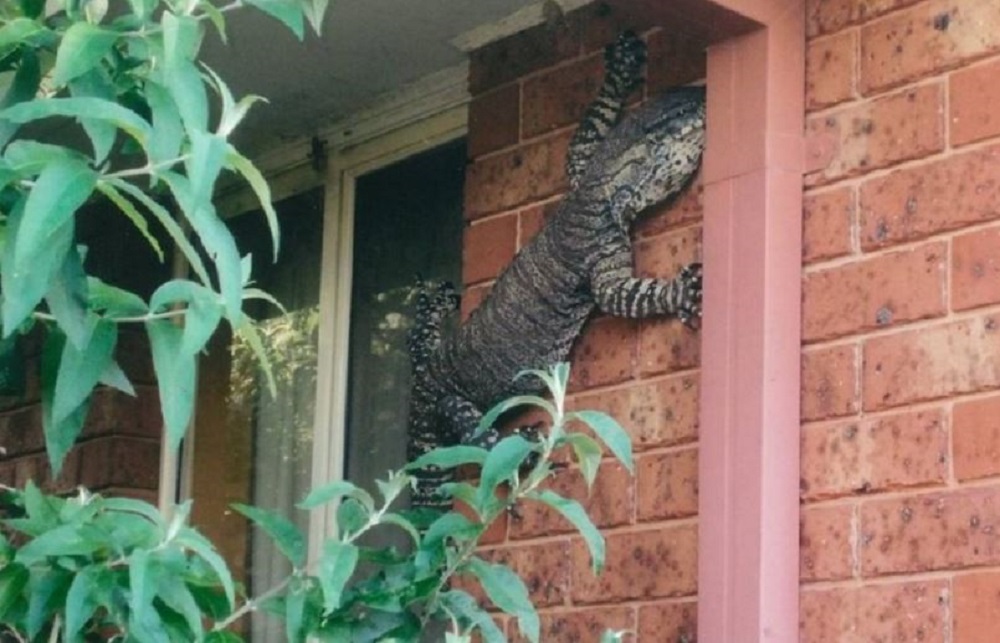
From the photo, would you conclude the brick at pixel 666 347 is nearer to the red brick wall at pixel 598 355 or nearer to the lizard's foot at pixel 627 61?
the red brick wall at pixel 598 355

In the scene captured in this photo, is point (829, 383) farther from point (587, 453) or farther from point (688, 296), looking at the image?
point (587, 453)

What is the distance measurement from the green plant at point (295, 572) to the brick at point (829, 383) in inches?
40.5

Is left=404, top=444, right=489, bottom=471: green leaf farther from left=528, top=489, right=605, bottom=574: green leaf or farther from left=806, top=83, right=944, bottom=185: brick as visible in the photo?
left=806, top=83, right=944, bottom=185: brick

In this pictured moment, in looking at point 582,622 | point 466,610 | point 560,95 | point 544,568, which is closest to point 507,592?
point 466,610

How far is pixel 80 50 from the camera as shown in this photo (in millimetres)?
1759

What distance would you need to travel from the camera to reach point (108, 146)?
1.74 m

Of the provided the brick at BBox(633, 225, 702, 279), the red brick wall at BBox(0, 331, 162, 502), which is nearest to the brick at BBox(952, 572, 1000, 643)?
the brick at BBox(633, 225, 702, 279)

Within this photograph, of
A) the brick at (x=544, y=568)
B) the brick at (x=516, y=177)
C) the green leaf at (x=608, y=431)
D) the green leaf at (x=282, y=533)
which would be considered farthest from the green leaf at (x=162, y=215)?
the brick at (x=516, y=177)

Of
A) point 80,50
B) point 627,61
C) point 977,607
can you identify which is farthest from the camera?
point 627,61

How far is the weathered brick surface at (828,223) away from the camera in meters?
3.27

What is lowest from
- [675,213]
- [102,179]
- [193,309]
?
[193,309]

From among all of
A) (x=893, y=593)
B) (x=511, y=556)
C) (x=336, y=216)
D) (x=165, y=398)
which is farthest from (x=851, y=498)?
(x=336, y=216)

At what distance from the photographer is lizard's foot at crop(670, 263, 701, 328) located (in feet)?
11.6

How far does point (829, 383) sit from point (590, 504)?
68cm
